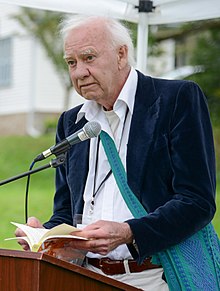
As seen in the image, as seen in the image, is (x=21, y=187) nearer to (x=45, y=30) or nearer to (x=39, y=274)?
(x=45, y=30)

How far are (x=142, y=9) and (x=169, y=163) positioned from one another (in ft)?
5.18

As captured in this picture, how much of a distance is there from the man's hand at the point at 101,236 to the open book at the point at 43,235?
0.12ft

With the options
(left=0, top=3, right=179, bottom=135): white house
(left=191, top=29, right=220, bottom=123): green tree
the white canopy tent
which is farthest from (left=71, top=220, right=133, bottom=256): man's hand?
(left=0, top=3, right=179, bottom=135): white house

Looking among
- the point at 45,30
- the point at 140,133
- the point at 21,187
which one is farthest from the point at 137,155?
the point at 45,30

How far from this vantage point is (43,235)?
2.98m

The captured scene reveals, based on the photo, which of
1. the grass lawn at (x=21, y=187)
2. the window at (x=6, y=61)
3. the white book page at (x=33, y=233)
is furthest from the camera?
the window at (x=6, y=61)

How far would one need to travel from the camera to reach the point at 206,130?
322cm

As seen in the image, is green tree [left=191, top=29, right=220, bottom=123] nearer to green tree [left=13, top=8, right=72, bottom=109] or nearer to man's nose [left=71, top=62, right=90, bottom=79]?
green tree [left=13, top=8, right=72, bottom=109]

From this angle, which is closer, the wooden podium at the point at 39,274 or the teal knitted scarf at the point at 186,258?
the wooden podium at the point at 39,274

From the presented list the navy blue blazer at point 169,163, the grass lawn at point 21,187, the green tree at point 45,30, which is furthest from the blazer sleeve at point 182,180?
the green tree at point 45,30

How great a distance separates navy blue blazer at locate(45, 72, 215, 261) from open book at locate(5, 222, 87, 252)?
0.87ft

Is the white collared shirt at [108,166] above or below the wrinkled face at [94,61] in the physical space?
below

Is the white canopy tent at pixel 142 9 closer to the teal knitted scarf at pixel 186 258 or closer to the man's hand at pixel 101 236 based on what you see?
the teal knitted scarf at pixel 186 258

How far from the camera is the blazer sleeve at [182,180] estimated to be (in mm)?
3041
